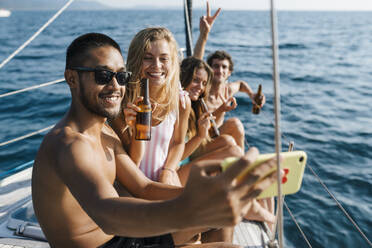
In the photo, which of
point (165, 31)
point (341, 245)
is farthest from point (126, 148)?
point (341, 245)

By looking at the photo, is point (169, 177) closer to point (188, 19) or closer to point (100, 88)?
point (100, 88)

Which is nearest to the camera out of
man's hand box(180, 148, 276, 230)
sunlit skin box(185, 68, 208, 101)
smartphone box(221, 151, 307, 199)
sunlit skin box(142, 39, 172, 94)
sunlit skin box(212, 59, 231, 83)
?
man's hand box(180, 148, 276, 230)

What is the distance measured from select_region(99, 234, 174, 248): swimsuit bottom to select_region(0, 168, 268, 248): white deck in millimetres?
655

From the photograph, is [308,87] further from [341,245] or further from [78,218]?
[78,218]

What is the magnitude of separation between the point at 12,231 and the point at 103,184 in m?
1.38

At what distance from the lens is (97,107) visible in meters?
1.35

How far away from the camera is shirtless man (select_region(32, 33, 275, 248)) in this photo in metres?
0.76

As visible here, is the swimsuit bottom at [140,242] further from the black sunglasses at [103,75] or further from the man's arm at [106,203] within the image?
the black sunglasses at [103,75]

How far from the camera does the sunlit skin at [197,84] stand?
9.82 feet

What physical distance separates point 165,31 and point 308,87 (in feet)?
30.1

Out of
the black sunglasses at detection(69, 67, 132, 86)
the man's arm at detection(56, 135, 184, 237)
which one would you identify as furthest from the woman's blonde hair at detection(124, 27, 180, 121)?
the man's arm at detection(56, 135, 184, 237)

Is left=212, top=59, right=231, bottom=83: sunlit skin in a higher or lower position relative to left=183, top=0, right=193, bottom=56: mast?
lower

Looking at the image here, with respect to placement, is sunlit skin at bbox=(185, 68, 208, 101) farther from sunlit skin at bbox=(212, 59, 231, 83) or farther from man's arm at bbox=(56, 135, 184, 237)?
man's arm at bbox=(56, 135, 184, 237)

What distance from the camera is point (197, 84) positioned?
301 centimetres
